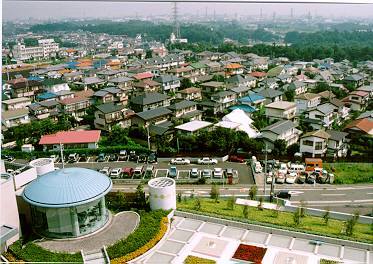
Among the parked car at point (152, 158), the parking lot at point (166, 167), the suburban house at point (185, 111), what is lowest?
the parking lot at point (166, 167)

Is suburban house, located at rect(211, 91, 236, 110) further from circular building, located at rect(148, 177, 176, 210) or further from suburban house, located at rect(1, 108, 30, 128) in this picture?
circular building, located at rect(148, 177, 176, 210)

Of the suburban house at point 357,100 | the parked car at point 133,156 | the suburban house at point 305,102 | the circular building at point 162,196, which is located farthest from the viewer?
the suburban house at point 357,100

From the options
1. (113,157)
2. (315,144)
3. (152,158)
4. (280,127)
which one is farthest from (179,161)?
(315,144)

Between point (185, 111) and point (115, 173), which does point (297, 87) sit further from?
point (115, 173)

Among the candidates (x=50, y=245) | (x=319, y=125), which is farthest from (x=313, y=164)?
(x=50, y=245)

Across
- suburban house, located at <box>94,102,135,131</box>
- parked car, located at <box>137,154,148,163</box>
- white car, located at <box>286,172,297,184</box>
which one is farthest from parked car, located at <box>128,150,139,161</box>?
white car, located at <box>286,172,297,184</box>

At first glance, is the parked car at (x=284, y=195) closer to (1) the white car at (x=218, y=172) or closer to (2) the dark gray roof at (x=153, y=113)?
(1) the white car at (x=218, y=172)

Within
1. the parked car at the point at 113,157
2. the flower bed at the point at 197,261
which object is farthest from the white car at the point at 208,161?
the flower bed at the point at 197,261
